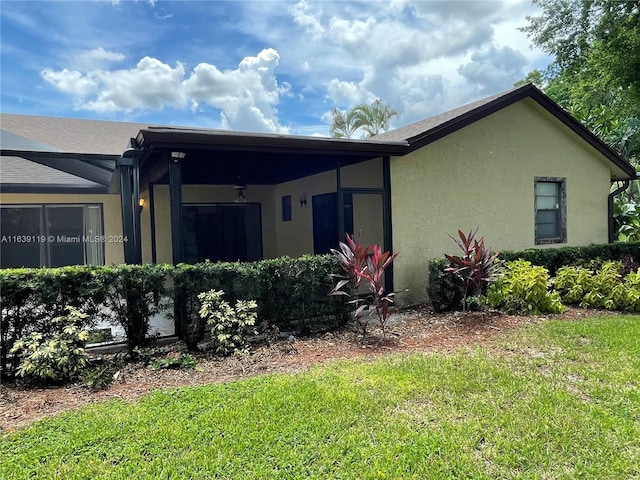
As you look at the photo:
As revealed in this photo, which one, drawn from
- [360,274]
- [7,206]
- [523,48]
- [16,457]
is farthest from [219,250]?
[523,48]

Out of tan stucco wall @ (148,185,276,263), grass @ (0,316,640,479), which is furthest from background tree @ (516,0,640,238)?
tan stucco wall @ (148,185,276,263)

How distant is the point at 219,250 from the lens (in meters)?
13.1

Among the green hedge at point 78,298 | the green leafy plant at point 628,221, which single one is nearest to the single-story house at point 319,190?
the green hedge at point 78,298

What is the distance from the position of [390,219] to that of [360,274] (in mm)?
2182

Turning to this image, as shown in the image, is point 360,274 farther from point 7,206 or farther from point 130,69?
point 130,69

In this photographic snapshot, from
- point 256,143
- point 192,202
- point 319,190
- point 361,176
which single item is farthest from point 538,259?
point 192,202

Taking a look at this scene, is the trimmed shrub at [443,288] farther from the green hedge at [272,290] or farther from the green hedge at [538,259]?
the green hedge at [272,290]

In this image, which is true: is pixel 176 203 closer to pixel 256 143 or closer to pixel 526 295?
pixel 256 143

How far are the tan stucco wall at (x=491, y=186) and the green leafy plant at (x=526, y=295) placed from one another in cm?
159

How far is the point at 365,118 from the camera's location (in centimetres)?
2261

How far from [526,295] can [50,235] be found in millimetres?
11115

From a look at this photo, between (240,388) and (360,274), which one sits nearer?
(240,388)

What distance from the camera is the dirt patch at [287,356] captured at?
155 inches

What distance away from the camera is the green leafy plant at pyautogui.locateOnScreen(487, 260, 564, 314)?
6953mm
